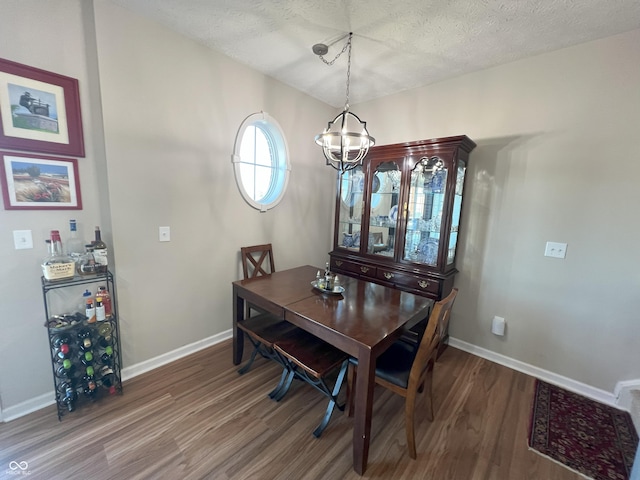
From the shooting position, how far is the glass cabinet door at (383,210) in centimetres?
273

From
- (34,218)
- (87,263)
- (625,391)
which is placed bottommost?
(625,391)

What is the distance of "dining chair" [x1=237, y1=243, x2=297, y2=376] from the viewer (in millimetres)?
1961

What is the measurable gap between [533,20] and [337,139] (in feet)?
4.85

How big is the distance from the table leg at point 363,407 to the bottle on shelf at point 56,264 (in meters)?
1.87

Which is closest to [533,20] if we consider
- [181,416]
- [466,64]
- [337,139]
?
[466,64]

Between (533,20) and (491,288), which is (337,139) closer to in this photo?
(533,20)

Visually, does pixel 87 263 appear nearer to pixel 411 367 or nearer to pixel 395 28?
pixel 411 367

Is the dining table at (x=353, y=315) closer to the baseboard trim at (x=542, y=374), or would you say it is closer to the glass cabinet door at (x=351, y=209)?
the glass cabinet door at (x=351, y=209)

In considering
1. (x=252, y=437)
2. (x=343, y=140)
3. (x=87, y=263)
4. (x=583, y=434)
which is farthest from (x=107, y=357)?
(x=583, y=434)

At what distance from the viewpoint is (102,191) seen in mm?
1826

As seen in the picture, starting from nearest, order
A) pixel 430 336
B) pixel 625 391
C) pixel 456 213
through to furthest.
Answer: pixel 430 336 → pixel 625 391 → pixel 456 213

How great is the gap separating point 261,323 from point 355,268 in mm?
1269

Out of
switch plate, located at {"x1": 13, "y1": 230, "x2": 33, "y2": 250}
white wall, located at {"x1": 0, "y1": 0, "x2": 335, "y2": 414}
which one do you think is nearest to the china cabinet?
white wall, located at {"x1": 0, "y1": 0, "x2": 335, "y2": 414}

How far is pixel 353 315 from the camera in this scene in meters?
1.66
